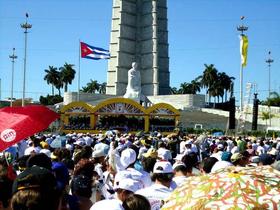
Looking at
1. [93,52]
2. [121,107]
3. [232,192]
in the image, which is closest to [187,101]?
[93,52]

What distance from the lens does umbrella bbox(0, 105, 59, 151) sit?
576 cm

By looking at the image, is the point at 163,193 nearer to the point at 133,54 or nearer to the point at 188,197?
the point at 188,197

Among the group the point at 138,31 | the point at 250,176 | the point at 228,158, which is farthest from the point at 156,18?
the point at 250,176

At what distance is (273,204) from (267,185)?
4.9 inches

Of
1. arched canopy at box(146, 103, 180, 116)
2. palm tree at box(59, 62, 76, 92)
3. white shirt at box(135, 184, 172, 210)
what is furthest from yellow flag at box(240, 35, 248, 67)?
palm tree at box(59, 62, 76, 92)

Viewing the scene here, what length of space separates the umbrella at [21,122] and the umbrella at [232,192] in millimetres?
3519

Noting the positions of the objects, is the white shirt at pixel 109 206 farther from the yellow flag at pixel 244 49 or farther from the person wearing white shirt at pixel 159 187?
the yellow flag at pixel 244 49

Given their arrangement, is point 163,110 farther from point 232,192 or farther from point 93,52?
point 232,192

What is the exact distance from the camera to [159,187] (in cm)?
546

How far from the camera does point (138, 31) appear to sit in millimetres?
84312

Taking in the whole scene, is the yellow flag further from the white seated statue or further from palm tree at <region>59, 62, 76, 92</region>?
palm tree at <region>59, 62, 76, 92</region>

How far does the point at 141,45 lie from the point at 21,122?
78472 millimetres

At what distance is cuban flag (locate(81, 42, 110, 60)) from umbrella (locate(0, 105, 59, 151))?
50.9 meters

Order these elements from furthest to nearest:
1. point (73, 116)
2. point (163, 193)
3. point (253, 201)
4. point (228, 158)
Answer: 1. point (73, 116)
2. point (228, 158)
3. point (163, 193)
4. point (253, 201)
